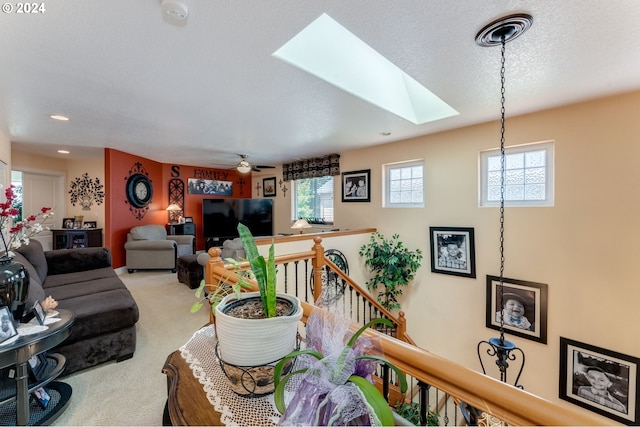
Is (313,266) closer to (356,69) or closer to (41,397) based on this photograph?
(356,69)

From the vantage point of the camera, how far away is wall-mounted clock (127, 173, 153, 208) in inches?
199

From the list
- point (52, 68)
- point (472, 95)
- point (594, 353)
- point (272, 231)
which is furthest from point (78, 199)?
point (594, 353)

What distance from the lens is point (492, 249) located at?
3137 millimetres

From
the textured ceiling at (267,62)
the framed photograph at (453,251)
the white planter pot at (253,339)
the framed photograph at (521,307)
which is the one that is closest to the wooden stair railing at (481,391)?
the white planter pot at (253,339)

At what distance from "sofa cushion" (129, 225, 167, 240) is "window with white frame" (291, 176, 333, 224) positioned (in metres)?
2.76

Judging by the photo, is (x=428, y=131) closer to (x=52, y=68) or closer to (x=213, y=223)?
(x=52, y=68)

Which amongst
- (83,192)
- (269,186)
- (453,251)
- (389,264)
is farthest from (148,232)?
(453,251)

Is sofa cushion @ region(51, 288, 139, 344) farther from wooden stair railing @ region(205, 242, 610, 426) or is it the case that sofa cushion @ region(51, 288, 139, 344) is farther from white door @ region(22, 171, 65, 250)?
white door @ region(22, 171, 65, 250)

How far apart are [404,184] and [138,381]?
3.85 metres

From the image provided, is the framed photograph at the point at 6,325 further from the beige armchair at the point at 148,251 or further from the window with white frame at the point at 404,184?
the window with white frame at the point at 404,184

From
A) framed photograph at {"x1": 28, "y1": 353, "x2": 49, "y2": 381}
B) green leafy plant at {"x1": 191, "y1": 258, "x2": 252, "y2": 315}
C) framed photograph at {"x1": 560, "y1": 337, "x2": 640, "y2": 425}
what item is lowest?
framed photograph at {"x1": 560, "y1": 337, "x2": 640, "y2": 425}

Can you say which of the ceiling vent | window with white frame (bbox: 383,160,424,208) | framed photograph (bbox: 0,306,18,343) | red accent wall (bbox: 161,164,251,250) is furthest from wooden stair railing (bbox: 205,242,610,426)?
red accent wall (bbox: 161,164,251,250)

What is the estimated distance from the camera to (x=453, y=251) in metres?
3.43

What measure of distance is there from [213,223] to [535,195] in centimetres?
591
